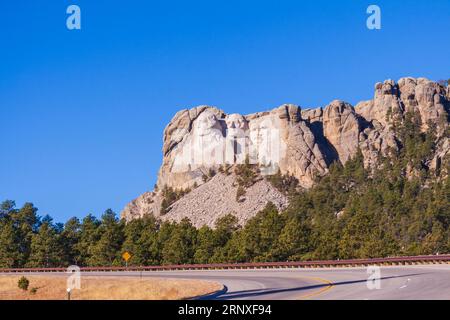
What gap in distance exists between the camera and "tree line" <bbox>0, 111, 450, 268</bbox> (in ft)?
290

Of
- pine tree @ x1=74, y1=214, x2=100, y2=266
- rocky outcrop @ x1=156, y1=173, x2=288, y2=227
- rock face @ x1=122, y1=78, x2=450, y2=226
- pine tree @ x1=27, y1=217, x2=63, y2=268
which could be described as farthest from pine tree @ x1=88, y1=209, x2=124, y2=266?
rock face @ x1=122, y1=78, x2=450, y2=226

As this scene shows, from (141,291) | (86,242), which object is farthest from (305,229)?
(141,291)

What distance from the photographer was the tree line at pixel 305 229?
8850 centimetres

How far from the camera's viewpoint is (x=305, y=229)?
302 feet

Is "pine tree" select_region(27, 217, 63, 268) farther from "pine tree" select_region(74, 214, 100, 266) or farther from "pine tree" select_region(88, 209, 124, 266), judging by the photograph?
"pine tree" select_region(88, 209, 124, 266)

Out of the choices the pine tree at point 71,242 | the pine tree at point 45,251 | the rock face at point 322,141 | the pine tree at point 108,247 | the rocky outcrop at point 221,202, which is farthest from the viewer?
the rocky outcrop at point 221,202

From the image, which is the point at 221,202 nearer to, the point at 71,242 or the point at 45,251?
the point at 71,242

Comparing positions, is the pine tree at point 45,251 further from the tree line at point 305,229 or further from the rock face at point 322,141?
the rock face at point 322,141

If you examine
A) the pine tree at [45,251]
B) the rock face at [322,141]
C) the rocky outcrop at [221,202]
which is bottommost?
the pine tree at [45,251]

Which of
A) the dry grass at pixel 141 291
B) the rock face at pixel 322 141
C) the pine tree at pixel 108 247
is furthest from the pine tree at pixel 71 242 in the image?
the dry grass at pixel 141 291

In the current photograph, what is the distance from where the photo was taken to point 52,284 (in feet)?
213

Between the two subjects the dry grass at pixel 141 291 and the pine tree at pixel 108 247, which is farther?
the pine tree at pixel 108 247

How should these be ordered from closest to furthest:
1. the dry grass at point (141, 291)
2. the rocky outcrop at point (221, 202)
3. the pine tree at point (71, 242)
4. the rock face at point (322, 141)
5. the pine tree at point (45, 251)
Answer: the dry grass at point (141, 291), the pine tree at point (45, 251), the pine tree at point (71, 242), the rock face at point (322, 141), the rocky outcrop at point (221, 202)

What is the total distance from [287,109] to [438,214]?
295 feet
